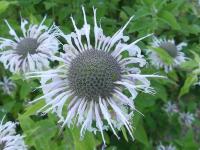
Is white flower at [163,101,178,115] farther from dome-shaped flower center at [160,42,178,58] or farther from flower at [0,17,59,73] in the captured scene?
flower at [0,17,59,73]

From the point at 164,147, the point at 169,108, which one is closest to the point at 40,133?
the point at 164,147

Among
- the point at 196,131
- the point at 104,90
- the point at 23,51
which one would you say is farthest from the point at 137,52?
the point at 196,131

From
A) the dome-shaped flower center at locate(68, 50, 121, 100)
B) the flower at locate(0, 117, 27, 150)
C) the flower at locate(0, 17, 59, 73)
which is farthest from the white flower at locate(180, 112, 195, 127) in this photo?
the dome-shaped flower center at locate(68, 50, 121, 100)

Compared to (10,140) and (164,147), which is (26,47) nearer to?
(10,140)

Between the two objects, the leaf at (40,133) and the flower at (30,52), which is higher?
the flower at (30,52)

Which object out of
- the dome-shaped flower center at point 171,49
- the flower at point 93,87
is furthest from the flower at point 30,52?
the dome-shaped flower center at point 171,49

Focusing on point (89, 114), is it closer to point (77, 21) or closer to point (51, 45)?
point (51, 45)

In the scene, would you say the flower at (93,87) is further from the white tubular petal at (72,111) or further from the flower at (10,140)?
the flower at (10,140)
